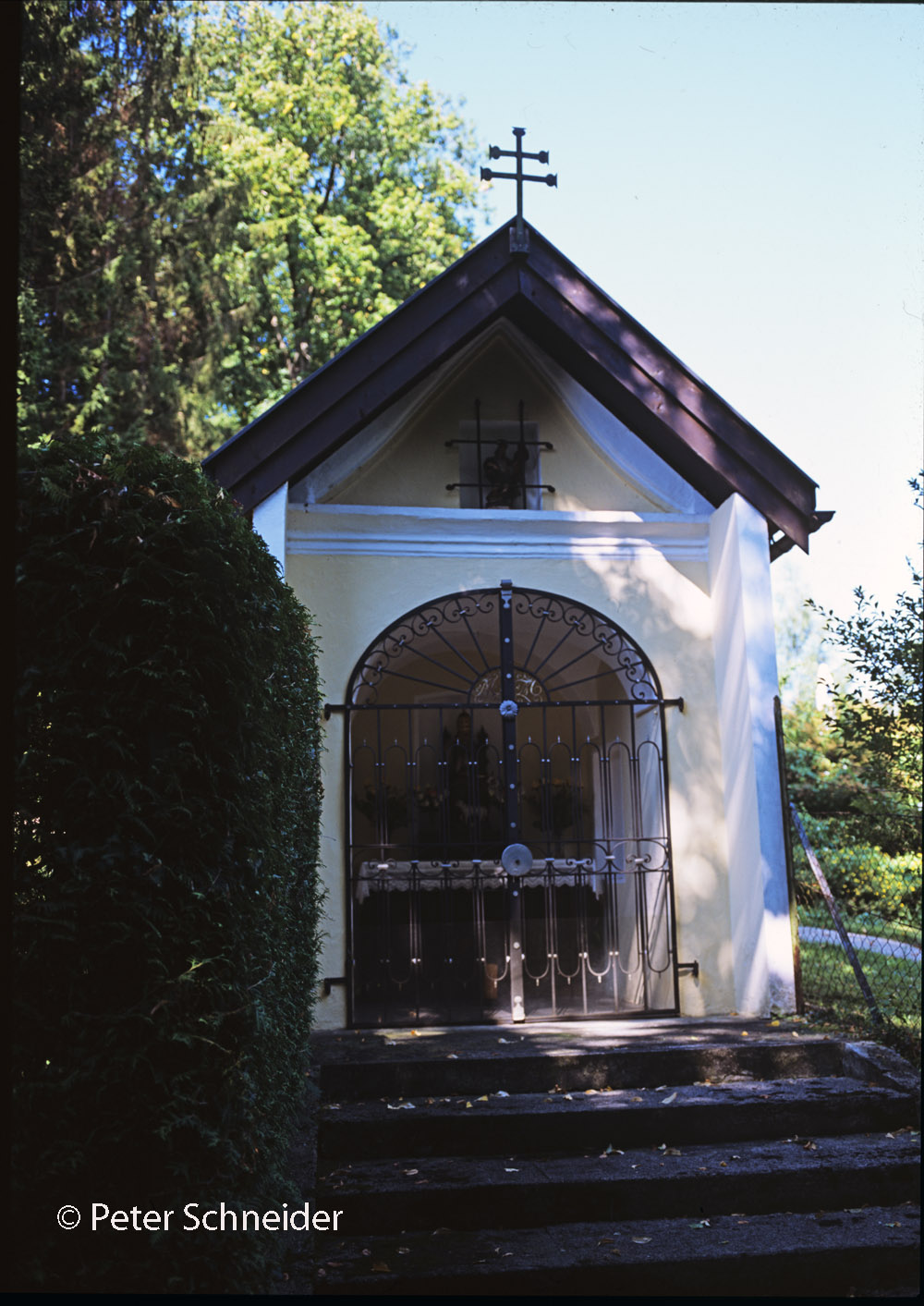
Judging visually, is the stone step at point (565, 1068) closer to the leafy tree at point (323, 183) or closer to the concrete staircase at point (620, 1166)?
the concrete staircase at point (620, 1166)

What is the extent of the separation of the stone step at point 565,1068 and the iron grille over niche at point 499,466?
12.6ft

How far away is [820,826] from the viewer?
13.1 meters

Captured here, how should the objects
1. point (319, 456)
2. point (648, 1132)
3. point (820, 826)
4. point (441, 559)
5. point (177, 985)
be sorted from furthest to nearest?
1. point (820, 826)
2. point (441, 559)
3. point (319, 456)
4. point (648, 1132)
5. point (177, 985)

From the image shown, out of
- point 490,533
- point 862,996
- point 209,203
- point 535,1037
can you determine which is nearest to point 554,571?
point 490,533

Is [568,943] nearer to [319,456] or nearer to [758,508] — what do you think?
[758,508]

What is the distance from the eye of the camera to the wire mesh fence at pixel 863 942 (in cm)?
609

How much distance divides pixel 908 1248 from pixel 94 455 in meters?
4.02

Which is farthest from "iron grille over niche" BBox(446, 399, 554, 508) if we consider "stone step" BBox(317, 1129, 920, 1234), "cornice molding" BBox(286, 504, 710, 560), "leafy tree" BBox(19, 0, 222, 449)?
"leafy tree" BBox(19, 0, 222, 449)

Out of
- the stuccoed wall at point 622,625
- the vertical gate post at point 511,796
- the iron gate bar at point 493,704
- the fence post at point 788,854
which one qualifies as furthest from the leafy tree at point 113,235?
the fence post at point 788,854

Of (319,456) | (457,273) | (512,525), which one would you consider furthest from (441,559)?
(457,273)

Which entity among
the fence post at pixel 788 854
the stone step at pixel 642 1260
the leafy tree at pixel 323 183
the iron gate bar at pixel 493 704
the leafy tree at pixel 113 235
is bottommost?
the stone step at pixel 642 1260

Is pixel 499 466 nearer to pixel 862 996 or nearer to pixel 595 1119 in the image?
pixel 595 1119

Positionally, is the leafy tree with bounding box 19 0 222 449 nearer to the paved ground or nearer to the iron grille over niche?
the iron grille over niche

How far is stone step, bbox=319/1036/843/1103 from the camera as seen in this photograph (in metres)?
5.12
